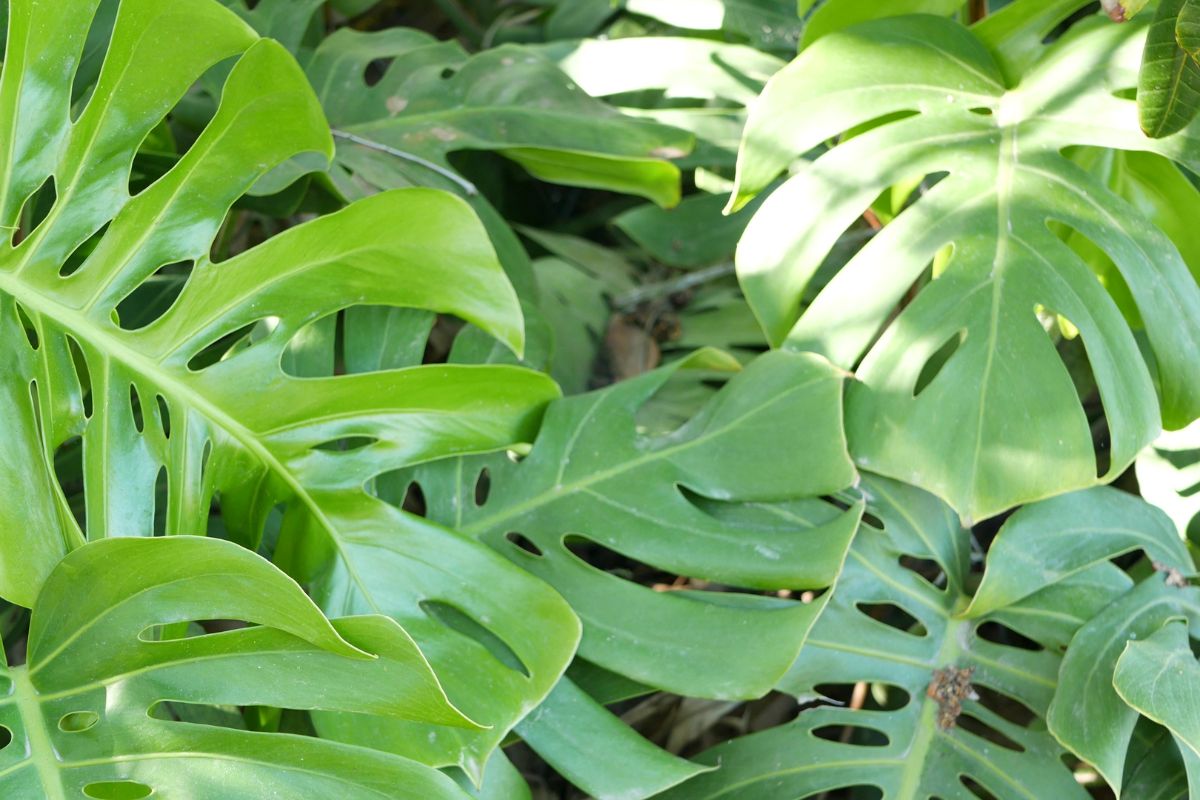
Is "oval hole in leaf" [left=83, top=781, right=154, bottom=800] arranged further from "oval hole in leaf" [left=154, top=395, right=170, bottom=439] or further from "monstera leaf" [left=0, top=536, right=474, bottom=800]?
"oval hole in leaf" [left=154, top=395, right=170, bottom=439]

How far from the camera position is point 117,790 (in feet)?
2.11

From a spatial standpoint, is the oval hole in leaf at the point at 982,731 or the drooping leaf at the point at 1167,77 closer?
the drooping leaf at the point at 1167,77

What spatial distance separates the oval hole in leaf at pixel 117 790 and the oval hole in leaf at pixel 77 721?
0.12ft

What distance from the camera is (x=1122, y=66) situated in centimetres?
87

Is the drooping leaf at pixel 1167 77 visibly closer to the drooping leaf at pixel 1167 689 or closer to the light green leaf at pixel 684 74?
the drooping leaf at pixel 1167 689

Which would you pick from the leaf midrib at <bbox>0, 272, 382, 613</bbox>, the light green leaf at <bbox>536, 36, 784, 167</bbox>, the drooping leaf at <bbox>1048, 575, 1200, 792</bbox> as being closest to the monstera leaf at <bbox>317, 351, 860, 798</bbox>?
the leaf midrib at <bbox>0, 272, 382, 613</bbox>

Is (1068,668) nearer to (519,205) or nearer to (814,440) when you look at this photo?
(814,440)

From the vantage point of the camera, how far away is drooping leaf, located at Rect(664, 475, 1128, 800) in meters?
0.85

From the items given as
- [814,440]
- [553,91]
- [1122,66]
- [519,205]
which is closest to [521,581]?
[814,440]

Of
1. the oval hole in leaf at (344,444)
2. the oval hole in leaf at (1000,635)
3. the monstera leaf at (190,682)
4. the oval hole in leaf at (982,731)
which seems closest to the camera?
the monstera leaf at (190,682)

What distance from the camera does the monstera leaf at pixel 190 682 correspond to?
611 mm

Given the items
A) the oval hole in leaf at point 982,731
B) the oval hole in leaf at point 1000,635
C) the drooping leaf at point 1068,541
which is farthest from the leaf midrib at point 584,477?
the oval hole in leaf at point 1000,635

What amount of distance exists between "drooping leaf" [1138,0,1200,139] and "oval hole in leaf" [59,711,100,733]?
2.82 feet

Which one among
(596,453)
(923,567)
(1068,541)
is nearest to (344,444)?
(596,453)
